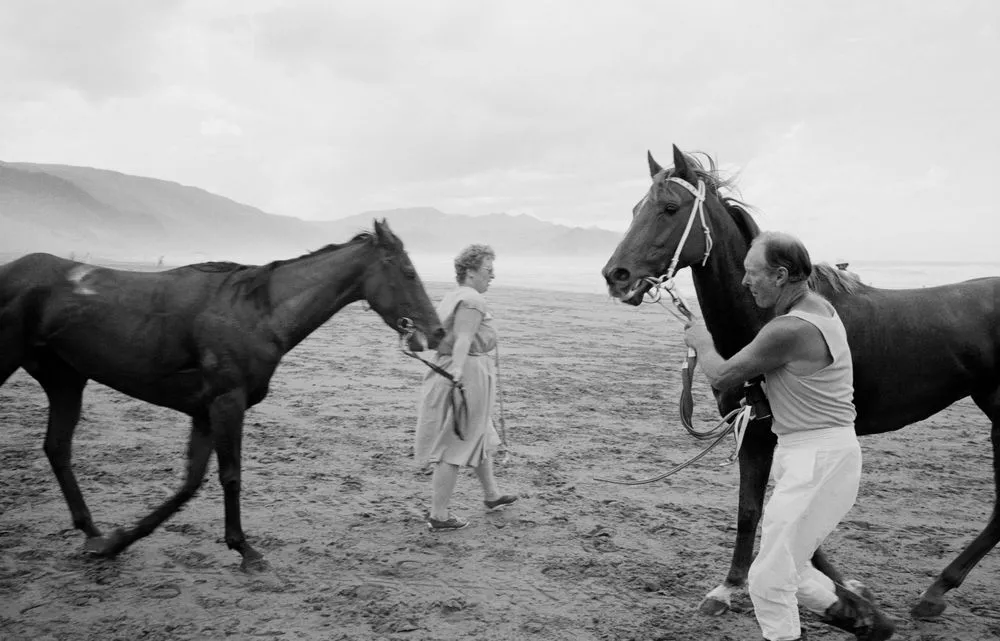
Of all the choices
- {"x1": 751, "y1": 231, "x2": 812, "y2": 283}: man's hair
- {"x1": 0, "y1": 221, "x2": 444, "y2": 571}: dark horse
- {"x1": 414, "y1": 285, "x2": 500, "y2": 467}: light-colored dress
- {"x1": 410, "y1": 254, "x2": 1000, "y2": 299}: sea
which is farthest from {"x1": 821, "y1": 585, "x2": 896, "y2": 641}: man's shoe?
{"x1": 410, "y1": 254, "x2": 1000, "y2": 299}: sea

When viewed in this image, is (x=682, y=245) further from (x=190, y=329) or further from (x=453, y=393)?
(x=190, y=329)

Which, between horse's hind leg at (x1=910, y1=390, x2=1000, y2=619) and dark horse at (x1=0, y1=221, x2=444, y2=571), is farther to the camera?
dark horse at (x1=0, y1=221, x2=444, y2=571)

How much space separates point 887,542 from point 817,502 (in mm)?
2752

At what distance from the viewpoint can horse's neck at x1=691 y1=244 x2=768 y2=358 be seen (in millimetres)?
3936

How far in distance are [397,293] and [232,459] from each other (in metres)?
1.47

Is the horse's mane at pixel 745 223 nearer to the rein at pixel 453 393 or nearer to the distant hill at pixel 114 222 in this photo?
the rein at pixel 453 393

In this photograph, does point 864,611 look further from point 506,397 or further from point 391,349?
point 391,349

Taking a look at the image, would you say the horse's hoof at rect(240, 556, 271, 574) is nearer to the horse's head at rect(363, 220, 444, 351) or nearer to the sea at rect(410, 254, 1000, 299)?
the horse's head at rect(363, 220, 444, 351)

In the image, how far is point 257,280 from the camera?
455cm

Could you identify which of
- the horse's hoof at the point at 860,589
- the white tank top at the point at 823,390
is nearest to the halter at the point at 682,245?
the white tank top at the point at 823,390

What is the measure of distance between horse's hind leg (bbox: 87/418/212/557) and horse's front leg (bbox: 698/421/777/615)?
314 cm

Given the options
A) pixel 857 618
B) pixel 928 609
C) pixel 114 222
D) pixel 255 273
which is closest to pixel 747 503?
pixel 857 618

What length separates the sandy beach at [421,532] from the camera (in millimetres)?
3789

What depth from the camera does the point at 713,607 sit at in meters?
3.92
